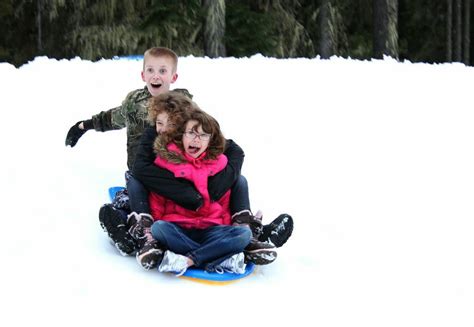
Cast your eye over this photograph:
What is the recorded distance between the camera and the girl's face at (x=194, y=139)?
409 centimetres

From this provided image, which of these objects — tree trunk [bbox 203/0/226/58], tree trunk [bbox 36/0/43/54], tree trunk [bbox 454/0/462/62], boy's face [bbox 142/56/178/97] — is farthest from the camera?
tree trunk [bbox 454/0/462/62]

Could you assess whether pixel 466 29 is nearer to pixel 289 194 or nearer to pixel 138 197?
pixel 289 194

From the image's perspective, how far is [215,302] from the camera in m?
3.64

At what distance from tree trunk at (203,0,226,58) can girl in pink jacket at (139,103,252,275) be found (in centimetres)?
1001

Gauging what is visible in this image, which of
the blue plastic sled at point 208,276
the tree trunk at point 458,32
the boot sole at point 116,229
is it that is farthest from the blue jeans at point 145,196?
the tree trunk at point 458,32

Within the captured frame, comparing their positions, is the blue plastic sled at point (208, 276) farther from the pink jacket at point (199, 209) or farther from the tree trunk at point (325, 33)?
the tree trunk at point (325, 33)

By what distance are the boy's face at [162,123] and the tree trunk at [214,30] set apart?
9897mm

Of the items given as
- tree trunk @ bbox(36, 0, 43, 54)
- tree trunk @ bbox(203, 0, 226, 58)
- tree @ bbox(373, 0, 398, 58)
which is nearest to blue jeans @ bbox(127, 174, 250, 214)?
tree trunk @ bbox(203, 0, 226, 58)

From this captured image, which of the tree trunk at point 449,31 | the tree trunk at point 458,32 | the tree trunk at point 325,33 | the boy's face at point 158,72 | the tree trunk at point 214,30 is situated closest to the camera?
the boy's face at point 158,72

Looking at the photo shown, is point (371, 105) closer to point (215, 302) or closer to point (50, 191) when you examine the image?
point (50, 191)

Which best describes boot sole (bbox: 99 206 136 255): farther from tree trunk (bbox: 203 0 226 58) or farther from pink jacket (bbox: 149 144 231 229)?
tree trunk (bbox: 203 0 226 58)

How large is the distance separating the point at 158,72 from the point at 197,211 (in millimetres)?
928

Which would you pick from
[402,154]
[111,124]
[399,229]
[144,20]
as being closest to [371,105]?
[402,154]

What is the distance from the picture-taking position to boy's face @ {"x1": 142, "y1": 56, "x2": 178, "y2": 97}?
453 centimetres
